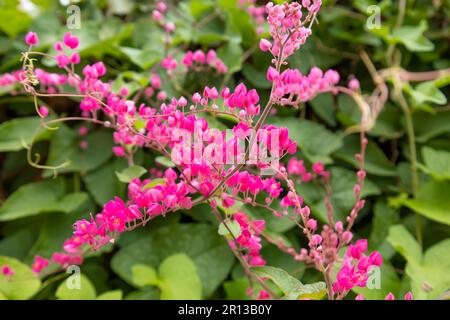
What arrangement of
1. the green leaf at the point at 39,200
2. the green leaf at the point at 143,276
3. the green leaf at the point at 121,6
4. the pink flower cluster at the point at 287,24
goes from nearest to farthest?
the pink flower cluster at the point at 287,24
the green leaf at the point at 143,276
the green leaf at the point at 39,200
the green leaf at the point at 121,6

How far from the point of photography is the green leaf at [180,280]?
35.2 inches

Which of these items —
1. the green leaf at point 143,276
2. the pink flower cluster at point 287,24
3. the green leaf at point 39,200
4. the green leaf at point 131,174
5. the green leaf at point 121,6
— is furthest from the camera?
the green leaf at point 121,6

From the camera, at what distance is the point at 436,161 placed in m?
1.05

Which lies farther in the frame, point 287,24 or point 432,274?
point 432,274

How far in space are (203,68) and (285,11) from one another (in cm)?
A: 53

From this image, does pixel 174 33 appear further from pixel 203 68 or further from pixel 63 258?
pixel 63 258

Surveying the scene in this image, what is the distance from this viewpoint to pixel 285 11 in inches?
21.9

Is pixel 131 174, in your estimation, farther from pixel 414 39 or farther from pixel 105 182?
pixel 414 39

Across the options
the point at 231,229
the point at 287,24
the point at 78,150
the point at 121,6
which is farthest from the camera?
the point at 121,6

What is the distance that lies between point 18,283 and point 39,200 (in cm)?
23

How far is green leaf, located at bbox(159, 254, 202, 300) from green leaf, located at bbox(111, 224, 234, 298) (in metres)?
0.05

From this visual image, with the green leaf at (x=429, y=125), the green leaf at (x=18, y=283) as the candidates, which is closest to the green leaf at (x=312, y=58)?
the green leaf at (x=429, y=125)

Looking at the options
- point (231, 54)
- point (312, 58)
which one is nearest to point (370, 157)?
point (312, 58)

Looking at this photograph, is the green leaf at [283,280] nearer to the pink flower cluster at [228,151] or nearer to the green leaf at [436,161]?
the pink flower cluster at [228,151]
